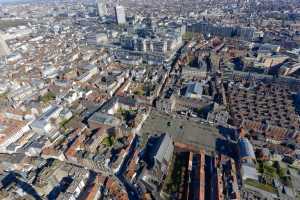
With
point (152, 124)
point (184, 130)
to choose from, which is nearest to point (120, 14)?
point (152, 124)

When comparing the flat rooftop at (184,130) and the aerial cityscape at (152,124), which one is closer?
the aerial cityscape at (152,124)

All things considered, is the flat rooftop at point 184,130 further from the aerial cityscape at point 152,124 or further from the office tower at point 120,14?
the office tower at point 120,14

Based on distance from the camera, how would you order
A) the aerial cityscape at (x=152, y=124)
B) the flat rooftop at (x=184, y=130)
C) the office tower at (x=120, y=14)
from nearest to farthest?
1. the aerial cityscape at (x=152, y=124)
2. the flat rooftop at (x=184, y=130)
3. the office tower at (x=120, y=14)

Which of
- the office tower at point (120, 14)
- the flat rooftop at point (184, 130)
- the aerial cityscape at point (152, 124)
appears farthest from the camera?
the office tower at point (120, 14)

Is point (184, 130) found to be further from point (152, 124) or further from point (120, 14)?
point (120, 14)

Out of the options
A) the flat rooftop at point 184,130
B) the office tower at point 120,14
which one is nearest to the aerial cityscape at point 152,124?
the flat rooftop at point 184,130

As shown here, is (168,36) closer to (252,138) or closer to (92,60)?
(92,60)

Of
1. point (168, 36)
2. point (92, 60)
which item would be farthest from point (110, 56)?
point (168, 36)

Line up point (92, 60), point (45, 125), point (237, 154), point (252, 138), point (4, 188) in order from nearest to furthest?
point (4, 188) < point (237, 154) < point (252, 138) < point (45, 125) < point (92, 60)

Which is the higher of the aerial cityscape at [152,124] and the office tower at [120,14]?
the office tower at [120,14]
